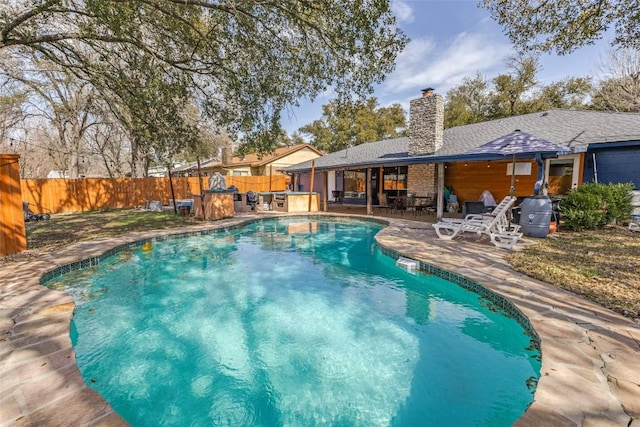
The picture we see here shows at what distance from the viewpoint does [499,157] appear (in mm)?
9438

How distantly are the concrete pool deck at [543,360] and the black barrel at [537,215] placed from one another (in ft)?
10.8

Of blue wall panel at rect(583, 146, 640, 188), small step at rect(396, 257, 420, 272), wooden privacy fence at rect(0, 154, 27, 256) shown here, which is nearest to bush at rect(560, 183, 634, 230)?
blue wall panel at rect(583, 146, 640, 188)

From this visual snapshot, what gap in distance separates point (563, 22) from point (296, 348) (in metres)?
8.13

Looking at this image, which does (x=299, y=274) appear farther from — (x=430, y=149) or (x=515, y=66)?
(x=515, y=66)

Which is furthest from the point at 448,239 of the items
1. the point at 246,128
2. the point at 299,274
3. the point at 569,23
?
the point at 246,128

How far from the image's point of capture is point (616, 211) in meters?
8.09

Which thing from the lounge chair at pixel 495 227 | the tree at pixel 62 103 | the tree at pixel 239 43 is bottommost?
the lounge chair at pixel 495 227

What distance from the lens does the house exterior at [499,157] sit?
9203 millimetres

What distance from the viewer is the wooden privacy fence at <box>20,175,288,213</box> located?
15.7m

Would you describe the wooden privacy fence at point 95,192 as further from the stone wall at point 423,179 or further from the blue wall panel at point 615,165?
the blue wall panel at point 615,165

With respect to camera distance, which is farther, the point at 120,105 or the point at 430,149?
the point at 430,149

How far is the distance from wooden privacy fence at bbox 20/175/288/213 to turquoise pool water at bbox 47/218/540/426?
13.2 metres

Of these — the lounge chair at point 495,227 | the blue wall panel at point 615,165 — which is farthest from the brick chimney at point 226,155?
the blue wall panel at point 615,165

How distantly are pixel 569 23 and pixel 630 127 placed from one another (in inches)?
222
